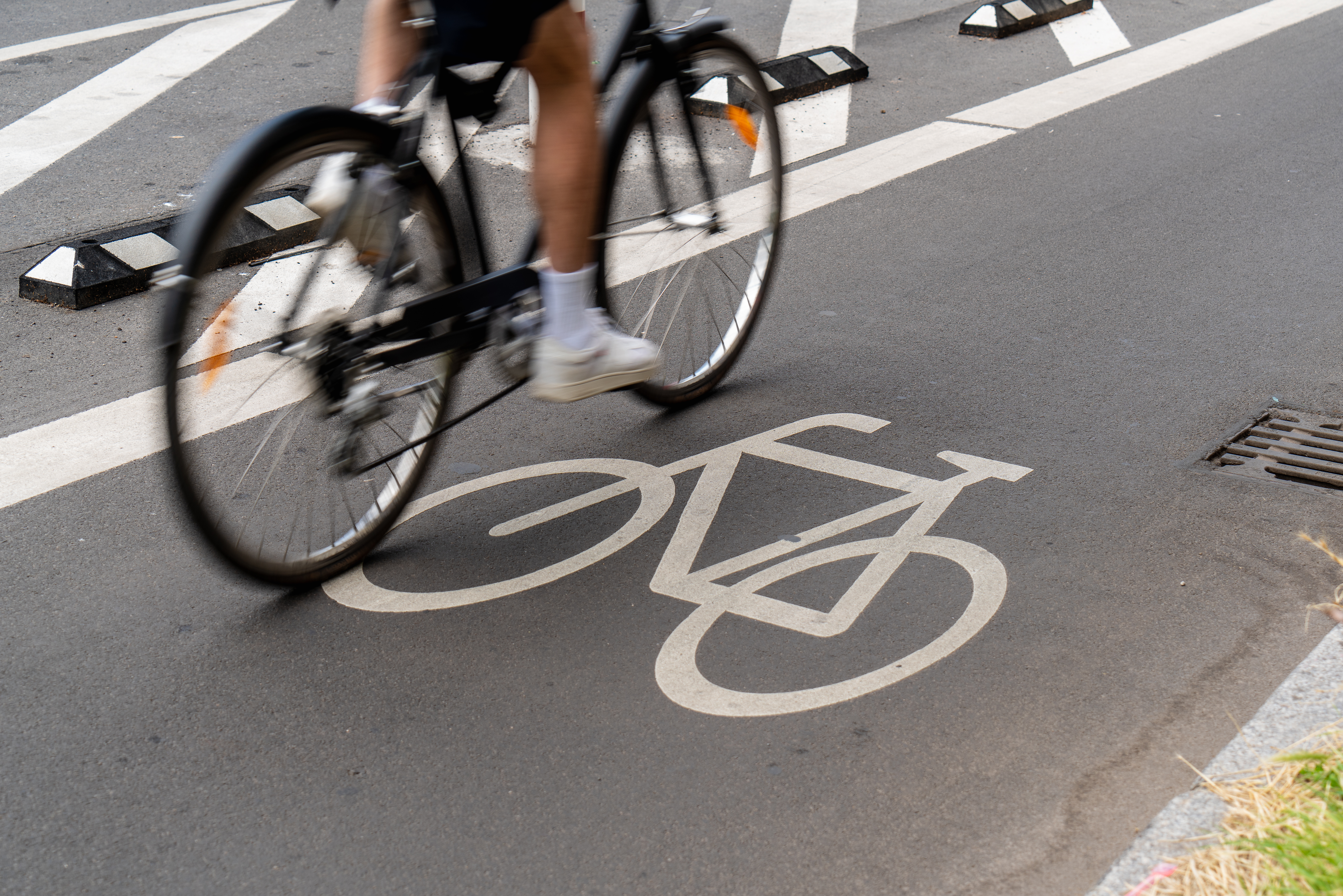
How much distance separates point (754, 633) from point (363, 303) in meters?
1.12

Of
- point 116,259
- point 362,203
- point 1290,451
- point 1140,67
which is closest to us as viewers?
point 362,203

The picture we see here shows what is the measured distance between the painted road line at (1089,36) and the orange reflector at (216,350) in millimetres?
6670

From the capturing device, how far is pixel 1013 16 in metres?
8.86

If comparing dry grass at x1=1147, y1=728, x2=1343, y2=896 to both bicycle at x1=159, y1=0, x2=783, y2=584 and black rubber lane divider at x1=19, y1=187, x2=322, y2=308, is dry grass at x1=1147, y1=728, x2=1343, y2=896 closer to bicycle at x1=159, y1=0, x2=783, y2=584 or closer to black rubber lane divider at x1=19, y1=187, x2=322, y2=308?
bicycle at x1=159, y1=0, x2=783, y2=584

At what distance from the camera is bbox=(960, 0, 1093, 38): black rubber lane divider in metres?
8.71

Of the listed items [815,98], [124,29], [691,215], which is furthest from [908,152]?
[124,29]

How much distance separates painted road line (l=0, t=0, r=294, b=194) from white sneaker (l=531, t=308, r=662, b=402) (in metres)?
3.53

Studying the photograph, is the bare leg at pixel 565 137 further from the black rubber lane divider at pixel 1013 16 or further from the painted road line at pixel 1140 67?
the black rubber lane divider at pixel 1013 16

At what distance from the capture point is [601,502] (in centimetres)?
354

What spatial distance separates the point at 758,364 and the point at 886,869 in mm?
2310

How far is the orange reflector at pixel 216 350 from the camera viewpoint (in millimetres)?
2727

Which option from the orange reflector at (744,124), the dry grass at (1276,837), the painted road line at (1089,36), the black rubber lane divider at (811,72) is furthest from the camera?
the painted road line at (1089,36)

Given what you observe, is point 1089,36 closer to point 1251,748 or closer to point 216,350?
point 1251,748

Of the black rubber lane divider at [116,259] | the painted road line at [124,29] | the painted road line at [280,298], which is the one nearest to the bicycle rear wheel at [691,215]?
the painted road line at [280,298]
